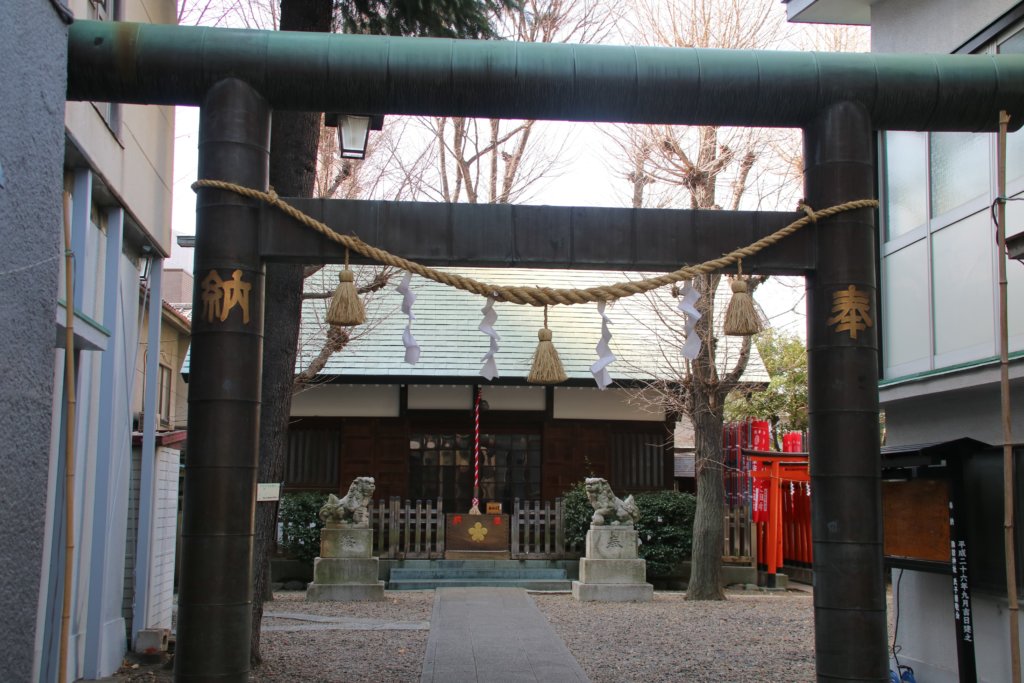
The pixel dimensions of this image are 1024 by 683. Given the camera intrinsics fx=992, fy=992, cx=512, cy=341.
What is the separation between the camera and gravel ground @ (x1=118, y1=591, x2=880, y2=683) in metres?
9.77

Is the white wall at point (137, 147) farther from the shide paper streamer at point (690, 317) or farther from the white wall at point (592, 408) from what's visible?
the white wall at point (592, 408)

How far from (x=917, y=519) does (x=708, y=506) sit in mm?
7937

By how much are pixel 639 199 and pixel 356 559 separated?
24.3ft

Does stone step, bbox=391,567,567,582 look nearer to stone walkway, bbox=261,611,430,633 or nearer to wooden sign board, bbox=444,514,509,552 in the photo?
wooden sign board, bbox=444,514,509,552

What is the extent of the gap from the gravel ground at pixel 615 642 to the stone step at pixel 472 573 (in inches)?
46.8

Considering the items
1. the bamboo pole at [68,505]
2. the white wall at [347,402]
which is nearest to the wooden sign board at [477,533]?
the white wall at [347,402]

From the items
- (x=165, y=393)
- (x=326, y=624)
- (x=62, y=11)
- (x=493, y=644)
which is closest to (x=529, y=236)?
(x=62, y=11)

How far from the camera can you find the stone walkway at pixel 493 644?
31.2ft

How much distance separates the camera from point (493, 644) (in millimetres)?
11188

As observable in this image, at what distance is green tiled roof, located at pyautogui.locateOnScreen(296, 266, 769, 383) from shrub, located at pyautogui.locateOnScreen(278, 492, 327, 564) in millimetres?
2658

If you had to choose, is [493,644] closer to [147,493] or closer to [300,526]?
[147,493]

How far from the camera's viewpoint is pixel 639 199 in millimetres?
16359

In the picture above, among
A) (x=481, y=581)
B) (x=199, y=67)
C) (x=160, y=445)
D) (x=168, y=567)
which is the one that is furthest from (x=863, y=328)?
(x=481, y=581)

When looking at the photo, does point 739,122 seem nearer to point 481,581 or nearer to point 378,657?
point 378,657
